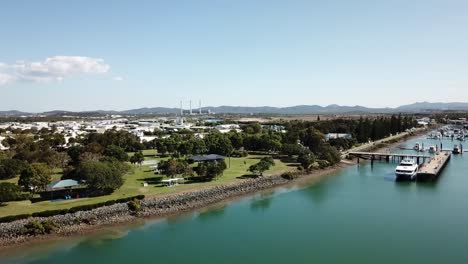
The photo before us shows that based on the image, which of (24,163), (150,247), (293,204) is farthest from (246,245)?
(24,163)

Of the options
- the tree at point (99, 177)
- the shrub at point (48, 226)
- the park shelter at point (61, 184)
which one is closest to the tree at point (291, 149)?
the tree at point (99, 177)

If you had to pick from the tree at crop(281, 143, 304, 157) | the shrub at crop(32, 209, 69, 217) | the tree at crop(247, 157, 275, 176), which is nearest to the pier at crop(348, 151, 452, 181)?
the tree at crop(281, 143, 304, 157)

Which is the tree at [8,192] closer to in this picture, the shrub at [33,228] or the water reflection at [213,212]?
the shrub at [33,228]

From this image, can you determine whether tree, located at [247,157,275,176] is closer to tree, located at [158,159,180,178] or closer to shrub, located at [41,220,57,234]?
tree, located at [158,159,180,178]

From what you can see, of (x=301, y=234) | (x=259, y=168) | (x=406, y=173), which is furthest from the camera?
(x=406, y=173)

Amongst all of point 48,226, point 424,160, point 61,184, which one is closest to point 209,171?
point 61,184

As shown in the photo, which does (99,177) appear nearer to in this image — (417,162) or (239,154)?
(239,154)
